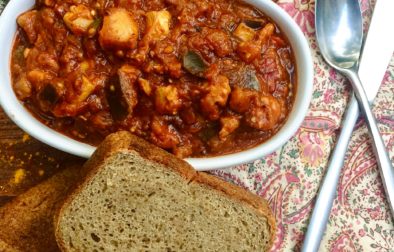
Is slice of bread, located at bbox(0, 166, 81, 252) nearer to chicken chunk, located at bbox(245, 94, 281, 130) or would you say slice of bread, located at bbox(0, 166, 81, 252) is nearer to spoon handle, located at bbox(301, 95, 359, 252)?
chicken chunk, located at bbox(245, 94, 281, 130)

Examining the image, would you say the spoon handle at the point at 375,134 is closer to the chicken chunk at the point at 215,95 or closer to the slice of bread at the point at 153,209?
the slice of bread at the point at 153,209

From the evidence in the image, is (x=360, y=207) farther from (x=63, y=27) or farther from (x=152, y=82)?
(x=63, y=27)

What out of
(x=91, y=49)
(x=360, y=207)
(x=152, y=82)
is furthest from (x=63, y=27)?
(x=360, y=207)

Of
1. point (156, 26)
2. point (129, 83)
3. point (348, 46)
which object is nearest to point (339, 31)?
point (348, 46)

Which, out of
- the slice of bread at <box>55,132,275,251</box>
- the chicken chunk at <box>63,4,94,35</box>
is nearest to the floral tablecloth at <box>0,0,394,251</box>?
the slice of bread at <box>55,132,275,251</box>

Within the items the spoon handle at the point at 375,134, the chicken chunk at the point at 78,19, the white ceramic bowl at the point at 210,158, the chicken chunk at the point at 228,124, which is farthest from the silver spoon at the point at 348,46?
the chicken chunk at the point at 78,19

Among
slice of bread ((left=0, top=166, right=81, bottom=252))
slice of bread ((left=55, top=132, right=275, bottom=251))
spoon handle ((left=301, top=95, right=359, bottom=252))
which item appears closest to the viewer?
slice of bread ((left=55, top=132, right=275, bottom=251))

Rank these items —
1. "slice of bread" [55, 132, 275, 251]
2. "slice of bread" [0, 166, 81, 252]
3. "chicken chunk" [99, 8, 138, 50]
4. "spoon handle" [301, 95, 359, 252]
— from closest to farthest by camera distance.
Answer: "chicken chunk" [99, 8, 138, 50] → "slice of bread" [55, 132, 275, 251] → "slice of bread" [0, 166, 81, 252] → "spoon handle" [301, 95, 359, 252]
